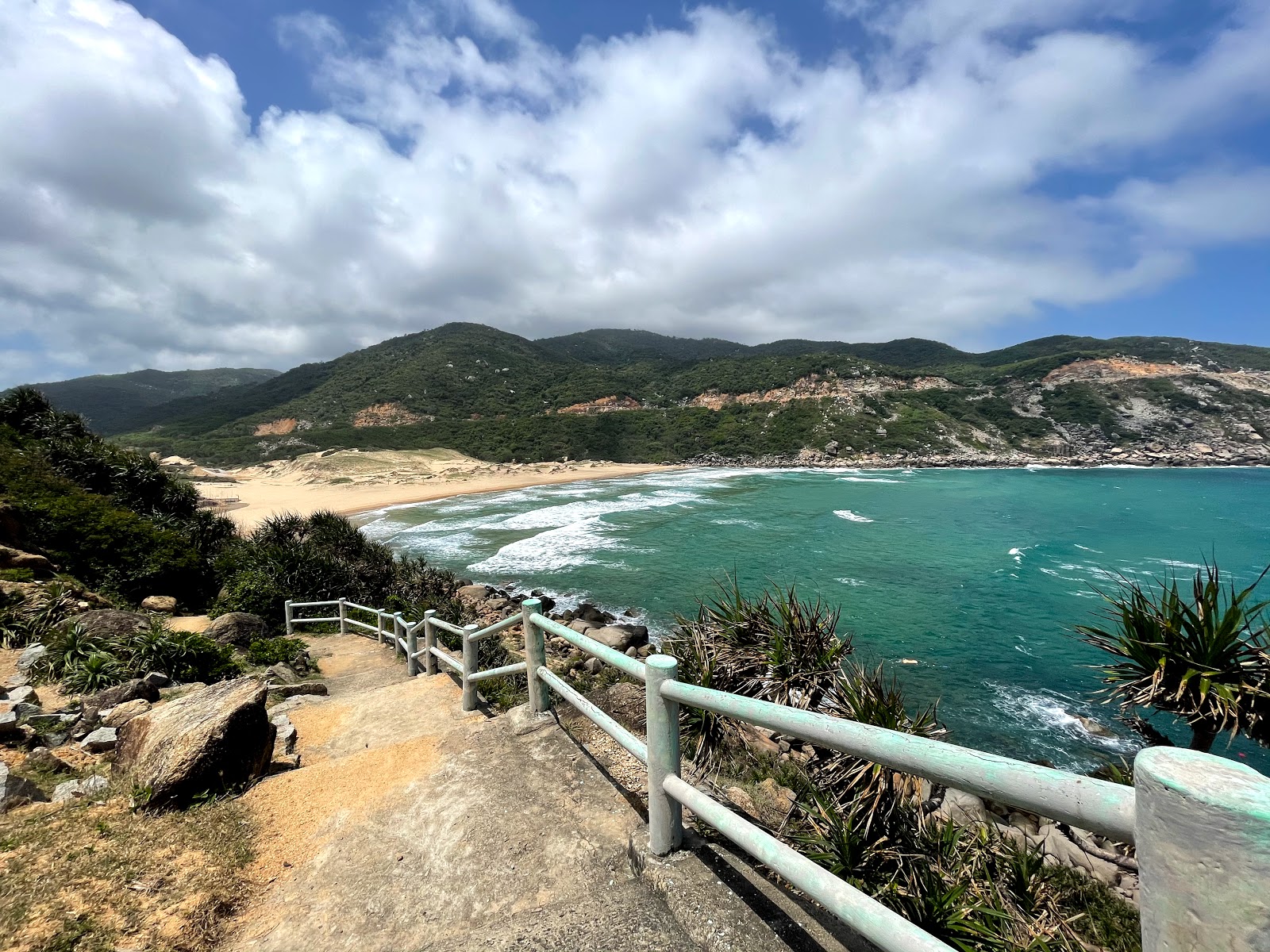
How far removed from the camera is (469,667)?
228 inches

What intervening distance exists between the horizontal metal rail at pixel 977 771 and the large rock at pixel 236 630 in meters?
11.1

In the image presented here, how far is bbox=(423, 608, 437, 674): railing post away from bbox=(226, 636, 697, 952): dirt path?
270 centimetres

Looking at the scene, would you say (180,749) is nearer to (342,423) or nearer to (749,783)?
(749,783)

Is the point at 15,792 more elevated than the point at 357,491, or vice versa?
the point at 15,792

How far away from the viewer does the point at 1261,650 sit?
19.9 ft

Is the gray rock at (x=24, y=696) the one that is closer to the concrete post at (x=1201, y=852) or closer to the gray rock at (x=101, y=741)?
the gray rock at (x=101, y=741)

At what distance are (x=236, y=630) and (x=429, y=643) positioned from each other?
537cm

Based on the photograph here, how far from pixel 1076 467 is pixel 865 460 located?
28.9 metres

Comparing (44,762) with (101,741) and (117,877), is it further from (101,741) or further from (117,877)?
(117,877)

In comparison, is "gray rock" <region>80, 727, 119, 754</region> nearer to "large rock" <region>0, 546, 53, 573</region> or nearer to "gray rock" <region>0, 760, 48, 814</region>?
"gray rock" <region>0, 760, 48, 814</region>

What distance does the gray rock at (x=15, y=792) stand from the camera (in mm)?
3653

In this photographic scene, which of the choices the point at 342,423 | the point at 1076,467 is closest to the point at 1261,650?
the point at 1076,467

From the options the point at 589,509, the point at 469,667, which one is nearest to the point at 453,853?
the point at 469,667

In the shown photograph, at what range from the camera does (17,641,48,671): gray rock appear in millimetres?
6797
